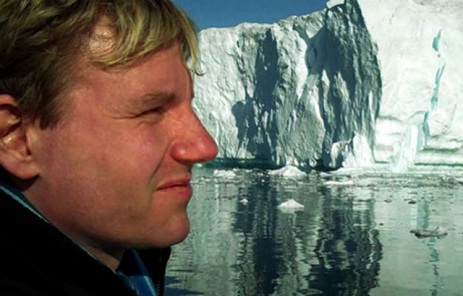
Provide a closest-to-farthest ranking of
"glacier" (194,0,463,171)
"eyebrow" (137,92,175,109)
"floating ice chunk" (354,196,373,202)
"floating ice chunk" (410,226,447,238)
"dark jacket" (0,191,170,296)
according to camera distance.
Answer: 1. "dark jacket" (0,191,170,296)
2. "eyebrow" (137,92,175,109)
3. "floating ice chunk" (410,226,447,238)
4. "floating ice chunk" (354,196,373,202)
5. "glacier" (194,0,463,171)

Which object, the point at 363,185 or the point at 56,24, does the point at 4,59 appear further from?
the point at 363,185

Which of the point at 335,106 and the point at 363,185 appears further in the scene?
the point at 335,106

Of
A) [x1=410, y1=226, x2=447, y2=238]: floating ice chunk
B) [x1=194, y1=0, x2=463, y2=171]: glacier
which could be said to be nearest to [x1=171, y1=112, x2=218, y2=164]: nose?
[x1=410, y1=226, x2=447, y2=238]: floating ice chunk

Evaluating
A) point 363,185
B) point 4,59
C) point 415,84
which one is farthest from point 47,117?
point 415,84

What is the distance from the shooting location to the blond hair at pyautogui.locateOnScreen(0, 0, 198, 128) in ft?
2.15

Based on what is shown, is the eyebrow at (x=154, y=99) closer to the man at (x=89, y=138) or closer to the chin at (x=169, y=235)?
the man at (x=89, y=138)

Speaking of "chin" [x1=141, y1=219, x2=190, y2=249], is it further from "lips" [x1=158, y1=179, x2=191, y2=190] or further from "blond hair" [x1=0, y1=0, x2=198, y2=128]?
"blond hair" [x1=0, y1=0, x2=198, y2=128]

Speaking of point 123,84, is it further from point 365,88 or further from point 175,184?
point 365,88

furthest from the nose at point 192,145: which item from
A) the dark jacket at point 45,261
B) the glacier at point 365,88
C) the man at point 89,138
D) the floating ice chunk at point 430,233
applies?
the glacier at point 365,88

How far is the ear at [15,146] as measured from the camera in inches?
26.6

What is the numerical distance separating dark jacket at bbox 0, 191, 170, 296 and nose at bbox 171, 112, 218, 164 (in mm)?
155

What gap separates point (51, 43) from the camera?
660mm

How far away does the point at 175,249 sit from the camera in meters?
7.43

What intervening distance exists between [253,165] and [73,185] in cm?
A: 2786
